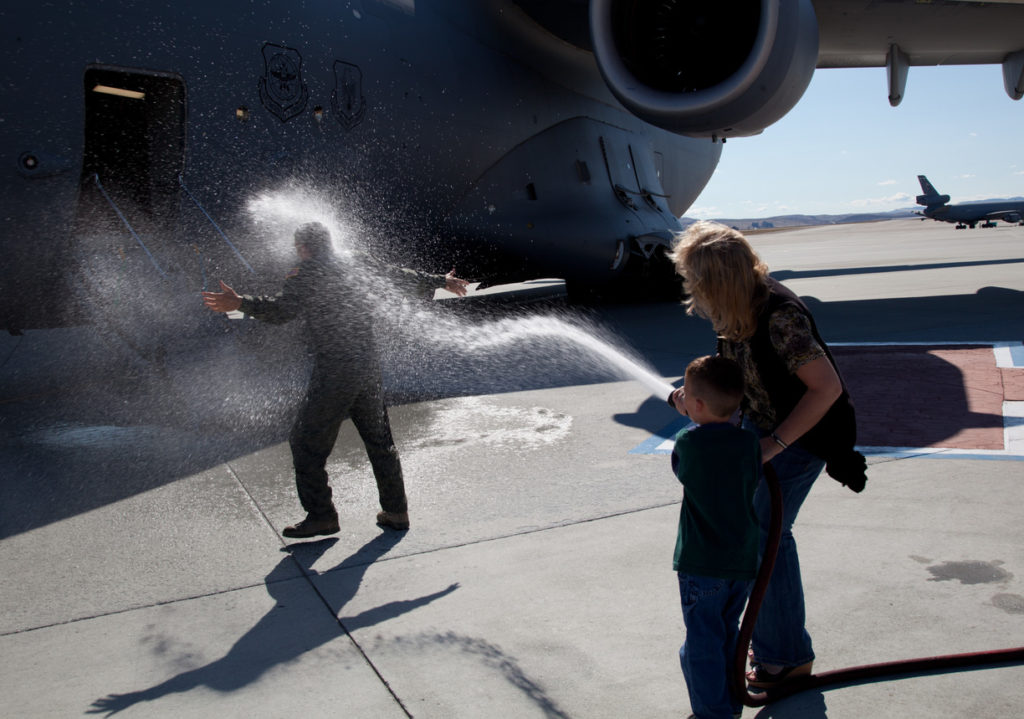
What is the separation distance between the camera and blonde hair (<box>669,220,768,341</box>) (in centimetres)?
252

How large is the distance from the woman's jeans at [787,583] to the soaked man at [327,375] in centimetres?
204

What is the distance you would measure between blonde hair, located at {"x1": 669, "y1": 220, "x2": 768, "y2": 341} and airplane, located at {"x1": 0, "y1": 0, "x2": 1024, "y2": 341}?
542cm

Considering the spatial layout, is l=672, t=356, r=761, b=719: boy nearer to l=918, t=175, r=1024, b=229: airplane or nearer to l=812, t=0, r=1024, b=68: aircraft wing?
l=812, t=0, r=1024, b=68: aircraft wing

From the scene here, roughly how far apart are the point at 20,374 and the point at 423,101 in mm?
5135

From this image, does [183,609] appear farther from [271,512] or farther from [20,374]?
[20,374]

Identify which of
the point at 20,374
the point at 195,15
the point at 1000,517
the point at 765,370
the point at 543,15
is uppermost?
the point at 543,15

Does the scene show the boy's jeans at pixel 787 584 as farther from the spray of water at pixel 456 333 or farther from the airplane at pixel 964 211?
the airplane at pixel 964 211

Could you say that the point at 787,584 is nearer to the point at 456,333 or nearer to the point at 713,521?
the point at 713,521

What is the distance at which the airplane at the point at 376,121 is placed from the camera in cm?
641

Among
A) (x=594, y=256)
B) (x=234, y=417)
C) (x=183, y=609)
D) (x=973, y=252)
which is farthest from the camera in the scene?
(x=973, y=252)

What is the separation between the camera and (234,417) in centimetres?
668

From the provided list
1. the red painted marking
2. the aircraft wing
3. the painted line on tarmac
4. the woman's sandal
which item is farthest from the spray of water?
the aircraft wing

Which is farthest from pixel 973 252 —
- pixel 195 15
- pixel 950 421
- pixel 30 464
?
pixel 30 464

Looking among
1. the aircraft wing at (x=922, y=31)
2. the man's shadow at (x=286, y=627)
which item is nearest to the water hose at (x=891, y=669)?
the man's shadow at (x=286, y=627)
